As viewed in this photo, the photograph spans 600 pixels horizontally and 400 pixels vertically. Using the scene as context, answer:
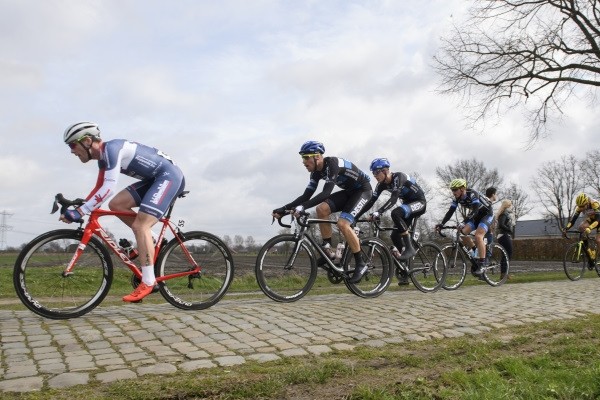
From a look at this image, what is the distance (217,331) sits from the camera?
532 centimetres

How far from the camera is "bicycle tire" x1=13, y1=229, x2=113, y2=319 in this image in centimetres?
566

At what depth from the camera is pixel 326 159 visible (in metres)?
7.75

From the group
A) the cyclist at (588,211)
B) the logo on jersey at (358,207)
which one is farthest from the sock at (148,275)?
the cyclist at (588,211)

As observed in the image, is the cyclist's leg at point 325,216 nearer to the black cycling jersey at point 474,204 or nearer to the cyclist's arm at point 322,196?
the cyclist's arm at point 322,196

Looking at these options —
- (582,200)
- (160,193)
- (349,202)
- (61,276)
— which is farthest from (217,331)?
(582,200)

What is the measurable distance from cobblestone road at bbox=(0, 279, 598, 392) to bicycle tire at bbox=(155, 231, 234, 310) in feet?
0.74

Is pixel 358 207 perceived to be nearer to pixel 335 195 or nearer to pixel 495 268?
pixel 335 195

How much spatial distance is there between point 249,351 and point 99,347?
50.6 inches

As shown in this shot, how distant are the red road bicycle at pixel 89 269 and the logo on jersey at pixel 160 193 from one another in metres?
0.32

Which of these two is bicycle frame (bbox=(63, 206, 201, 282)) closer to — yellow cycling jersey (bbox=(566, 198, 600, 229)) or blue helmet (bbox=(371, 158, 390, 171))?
blue helmet (bbox=(371, 158, 390, 171))

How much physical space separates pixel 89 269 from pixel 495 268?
902 centimetres

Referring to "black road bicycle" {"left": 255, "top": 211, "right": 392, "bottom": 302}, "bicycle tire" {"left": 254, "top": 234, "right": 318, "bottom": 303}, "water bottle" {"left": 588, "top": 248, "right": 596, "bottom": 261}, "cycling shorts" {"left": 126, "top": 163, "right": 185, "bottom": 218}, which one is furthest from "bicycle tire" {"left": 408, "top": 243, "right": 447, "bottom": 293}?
"water bottle" {"left": 588, "top": 248, "right": 596, "bottom": 261}

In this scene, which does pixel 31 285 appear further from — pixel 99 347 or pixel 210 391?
pixel 210 391

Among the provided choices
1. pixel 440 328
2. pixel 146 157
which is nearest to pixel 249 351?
pixel 440 328
